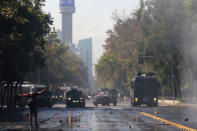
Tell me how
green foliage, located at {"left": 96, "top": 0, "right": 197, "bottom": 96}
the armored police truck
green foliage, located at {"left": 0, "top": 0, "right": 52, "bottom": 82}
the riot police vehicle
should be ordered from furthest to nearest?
the armored police truck
the riot police vehicle
green foliage, located at {"left": 96, "top": 0, "right": 197, "bottom": 96}
green foliage, located at {"left": 0, "top": 0, "right": 52, "bottom": 82}

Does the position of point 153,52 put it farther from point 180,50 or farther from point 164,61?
point 180,50

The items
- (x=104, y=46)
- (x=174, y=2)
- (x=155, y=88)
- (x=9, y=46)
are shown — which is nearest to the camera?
(x=9, y=46)

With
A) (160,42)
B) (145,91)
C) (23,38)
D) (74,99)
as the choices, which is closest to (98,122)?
(23,38)

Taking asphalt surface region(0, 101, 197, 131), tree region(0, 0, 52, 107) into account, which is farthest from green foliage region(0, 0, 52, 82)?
asphalt surface region(0, 101, 197, 131)

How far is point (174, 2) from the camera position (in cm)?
6069

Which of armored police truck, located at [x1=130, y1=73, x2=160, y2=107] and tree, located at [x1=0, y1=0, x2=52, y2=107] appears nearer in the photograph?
tree, located at [x1=0, y1=0, x2=52, y2=107]

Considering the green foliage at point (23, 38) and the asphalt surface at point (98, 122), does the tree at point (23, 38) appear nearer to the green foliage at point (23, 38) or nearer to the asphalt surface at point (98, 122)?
the green foliage at point (23, 38)

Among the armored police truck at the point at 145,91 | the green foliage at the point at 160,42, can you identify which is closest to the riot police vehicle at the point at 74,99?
the armored police truck at the point at 145,91

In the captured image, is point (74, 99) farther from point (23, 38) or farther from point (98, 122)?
point (98, 122)

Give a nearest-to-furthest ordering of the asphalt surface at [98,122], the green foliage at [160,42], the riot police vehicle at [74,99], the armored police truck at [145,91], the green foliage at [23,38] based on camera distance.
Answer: the asphalt surface at [98,122]
the green foliage at [23,38]
the green foliage at [160,42]
the riot police vehicle at [74,99]
the armored police truck at [145,91]

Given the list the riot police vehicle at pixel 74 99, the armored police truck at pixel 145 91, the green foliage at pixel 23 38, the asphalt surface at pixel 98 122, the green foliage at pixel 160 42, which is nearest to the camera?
the asphalt surface at pixel 98 122

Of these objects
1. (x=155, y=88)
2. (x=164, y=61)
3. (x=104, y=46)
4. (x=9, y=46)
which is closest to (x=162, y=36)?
(x=164, y=61)

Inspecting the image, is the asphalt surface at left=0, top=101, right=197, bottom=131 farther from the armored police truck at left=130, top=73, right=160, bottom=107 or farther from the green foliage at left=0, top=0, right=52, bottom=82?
the armored police truck at left=130, top=73, right=160, bottom=107

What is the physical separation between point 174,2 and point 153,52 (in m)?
24.2
